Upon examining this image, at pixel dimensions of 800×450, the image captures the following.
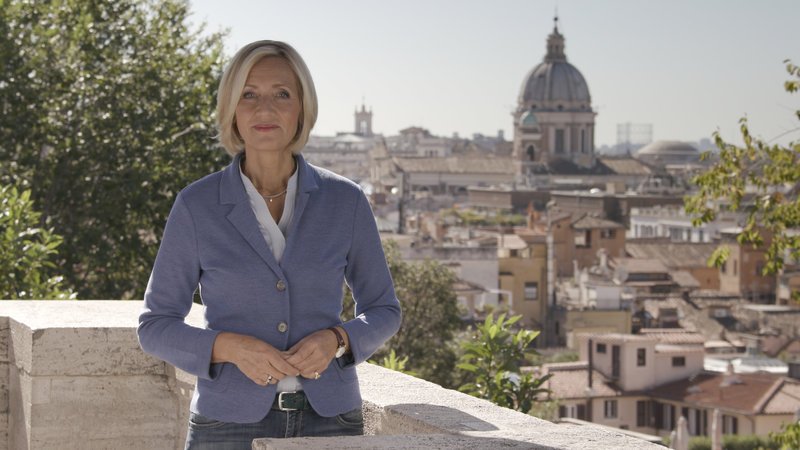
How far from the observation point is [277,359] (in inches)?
68.9

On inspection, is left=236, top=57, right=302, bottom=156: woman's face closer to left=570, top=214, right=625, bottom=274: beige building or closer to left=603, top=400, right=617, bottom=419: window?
left=603, top=400, right=617, bottom=419: window

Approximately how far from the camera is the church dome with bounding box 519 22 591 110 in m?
113

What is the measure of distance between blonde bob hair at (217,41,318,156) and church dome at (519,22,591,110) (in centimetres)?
11218

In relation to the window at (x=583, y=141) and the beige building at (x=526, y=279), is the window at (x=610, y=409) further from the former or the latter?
the window at (x=583, y=141)

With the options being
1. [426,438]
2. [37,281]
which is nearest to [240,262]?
[426,438]

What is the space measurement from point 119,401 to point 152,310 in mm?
810

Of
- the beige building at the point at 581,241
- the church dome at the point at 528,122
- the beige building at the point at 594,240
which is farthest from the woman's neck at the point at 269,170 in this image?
the church dome at the point at 528,122

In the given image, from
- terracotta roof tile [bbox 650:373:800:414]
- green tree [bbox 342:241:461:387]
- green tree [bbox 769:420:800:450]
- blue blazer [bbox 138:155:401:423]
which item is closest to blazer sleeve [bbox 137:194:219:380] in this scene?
blue blazer [bbox 138:155:401:423]

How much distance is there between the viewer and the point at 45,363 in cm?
258

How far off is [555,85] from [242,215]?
112m

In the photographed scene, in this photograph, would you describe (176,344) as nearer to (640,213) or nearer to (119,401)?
(119,401)

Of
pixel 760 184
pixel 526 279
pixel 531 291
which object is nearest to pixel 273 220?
pixel 760 184

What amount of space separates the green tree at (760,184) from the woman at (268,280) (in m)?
4.20

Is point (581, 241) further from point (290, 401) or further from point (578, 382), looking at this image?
point (290, 401)
